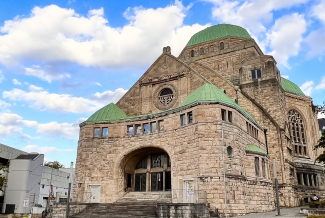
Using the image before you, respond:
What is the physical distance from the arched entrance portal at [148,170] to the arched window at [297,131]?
61.6 ft

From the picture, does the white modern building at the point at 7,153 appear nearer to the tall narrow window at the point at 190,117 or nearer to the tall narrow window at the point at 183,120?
the tall narrow window at the point at 183,120

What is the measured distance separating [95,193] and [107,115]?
25.7 feet

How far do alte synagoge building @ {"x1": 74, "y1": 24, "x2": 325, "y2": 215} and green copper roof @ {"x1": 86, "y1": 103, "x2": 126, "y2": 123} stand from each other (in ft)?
0.35

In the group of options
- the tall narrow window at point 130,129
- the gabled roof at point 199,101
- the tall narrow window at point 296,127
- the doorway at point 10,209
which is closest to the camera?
the gabled roof at point 199,101

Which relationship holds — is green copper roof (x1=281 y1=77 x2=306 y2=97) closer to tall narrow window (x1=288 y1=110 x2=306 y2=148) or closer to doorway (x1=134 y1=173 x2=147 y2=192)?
tall narrow window (x1=288 y1=110 x2=306 y2=148)

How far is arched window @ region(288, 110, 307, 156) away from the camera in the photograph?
38.5 metres

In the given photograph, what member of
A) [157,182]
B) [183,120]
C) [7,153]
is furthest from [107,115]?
[7,153]

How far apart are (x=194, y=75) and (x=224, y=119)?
28.0 ft

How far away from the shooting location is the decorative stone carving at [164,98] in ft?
104

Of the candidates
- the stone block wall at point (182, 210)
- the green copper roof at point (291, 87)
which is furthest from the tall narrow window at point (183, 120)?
the green copper roof at point (291, 87)

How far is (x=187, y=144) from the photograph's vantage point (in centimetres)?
2386

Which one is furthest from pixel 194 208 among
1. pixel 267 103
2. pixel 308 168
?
pixel 308 168

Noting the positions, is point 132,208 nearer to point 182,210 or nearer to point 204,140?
point 182,210

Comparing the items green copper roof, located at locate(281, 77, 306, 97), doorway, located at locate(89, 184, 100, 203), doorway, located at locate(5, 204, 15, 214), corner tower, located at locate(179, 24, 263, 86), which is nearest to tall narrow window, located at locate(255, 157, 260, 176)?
corner tower, located at locate(179, 24, 263, 86)
